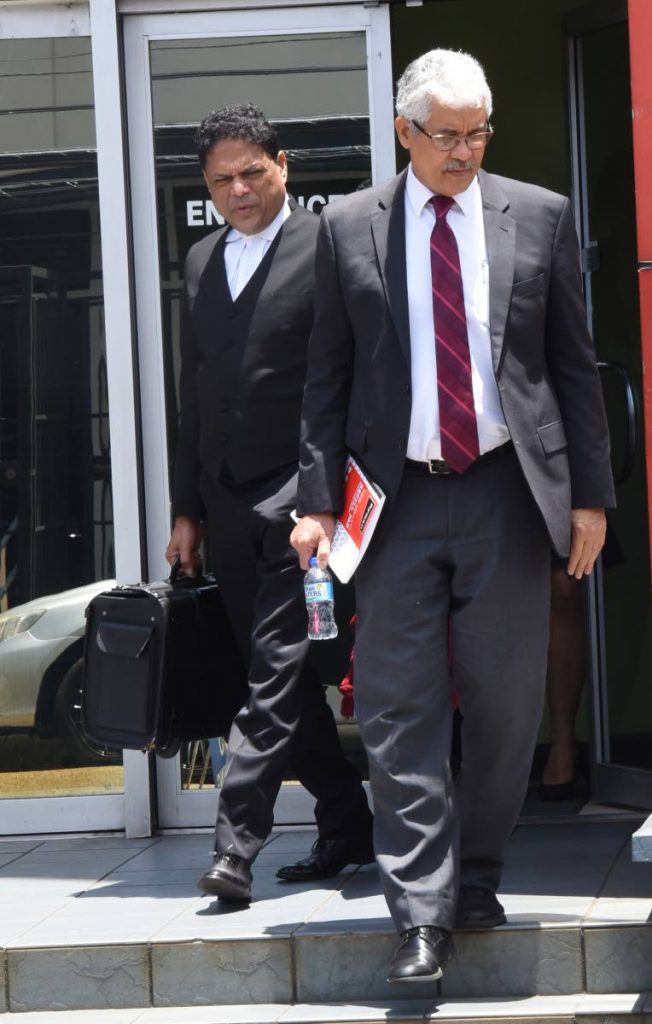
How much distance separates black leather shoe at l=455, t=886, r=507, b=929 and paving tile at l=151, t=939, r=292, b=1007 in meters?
0.43

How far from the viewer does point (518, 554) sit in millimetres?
4109

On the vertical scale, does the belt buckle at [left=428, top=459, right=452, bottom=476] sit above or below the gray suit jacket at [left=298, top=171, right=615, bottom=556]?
below

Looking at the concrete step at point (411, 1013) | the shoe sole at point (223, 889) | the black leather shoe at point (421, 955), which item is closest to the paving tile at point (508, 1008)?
the concrete step at point (411, 1013)

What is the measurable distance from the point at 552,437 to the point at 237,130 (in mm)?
1297

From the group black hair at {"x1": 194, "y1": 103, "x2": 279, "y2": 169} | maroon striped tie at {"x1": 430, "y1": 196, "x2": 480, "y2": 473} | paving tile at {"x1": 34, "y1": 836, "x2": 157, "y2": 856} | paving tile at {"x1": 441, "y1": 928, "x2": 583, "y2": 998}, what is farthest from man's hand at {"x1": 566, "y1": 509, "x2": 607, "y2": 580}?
paving tile at {"x1": 34, "y1": 836, "x2": 157, "y2": 856}

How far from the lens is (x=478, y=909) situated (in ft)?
13.8

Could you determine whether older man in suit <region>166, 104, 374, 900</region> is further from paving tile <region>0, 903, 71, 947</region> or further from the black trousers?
paving tile <region>0, 903, 71, 947</region>

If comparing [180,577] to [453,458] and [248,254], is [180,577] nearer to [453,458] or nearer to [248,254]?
[248,254]

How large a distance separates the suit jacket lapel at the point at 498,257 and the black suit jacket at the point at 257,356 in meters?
0.76

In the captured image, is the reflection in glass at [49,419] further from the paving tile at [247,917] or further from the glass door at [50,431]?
the paving tile at [247,917]

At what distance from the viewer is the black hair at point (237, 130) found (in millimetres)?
4766

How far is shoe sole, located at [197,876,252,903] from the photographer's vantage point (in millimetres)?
4531

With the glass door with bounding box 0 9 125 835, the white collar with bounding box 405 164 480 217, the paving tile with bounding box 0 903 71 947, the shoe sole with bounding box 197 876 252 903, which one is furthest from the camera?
the glass door with bounding box 0 9 125 835

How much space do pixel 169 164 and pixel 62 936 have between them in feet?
8.18
